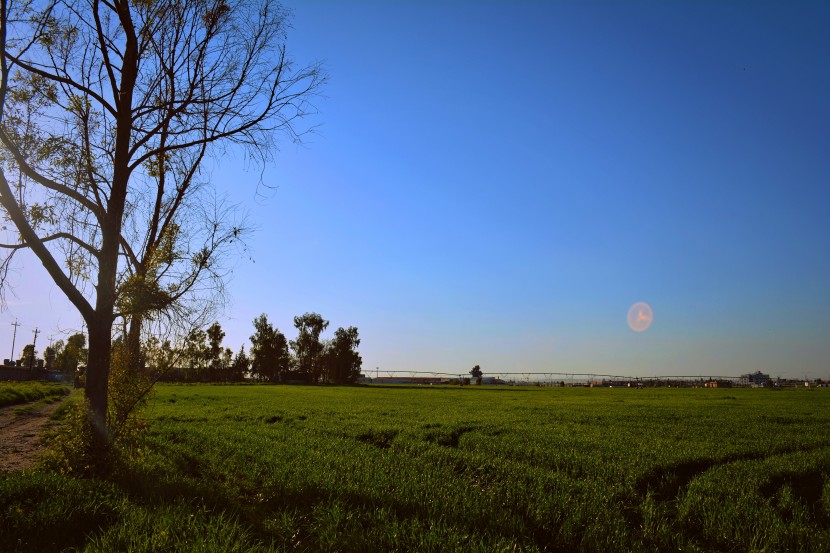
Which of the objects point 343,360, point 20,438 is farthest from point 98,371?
point 343,360

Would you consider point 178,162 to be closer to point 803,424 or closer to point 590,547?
point 590,547

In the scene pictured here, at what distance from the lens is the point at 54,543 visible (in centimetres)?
613

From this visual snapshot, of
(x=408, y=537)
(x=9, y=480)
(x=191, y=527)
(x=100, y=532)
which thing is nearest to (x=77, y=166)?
(x=9, y=480)

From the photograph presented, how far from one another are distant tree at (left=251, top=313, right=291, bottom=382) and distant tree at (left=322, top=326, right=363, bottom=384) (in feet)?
37.3

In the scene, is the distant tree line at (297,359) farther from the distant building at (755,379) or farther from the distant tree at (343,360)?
the distant building at (755,379)

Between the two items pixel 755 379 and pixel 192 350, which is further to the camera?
pixel 755 379

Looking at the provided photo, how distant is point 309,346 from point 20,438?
351 ft

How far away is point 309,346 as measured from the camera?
409 ft

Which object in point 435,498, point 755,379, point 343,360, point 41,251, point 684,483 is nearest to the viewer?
point 435,498

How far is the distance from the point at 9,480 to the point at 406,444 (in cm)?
1053

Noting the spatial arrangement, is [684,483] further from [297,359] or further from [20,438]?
[297,359]

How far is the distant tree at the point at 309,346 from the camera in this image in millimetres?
122412

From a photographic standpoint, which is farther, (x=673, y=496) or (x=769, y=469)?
(x=769, y=469)

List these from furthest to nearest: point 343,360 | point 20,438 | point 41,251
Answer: point 343,360 → point 20,438 → point 41,251
